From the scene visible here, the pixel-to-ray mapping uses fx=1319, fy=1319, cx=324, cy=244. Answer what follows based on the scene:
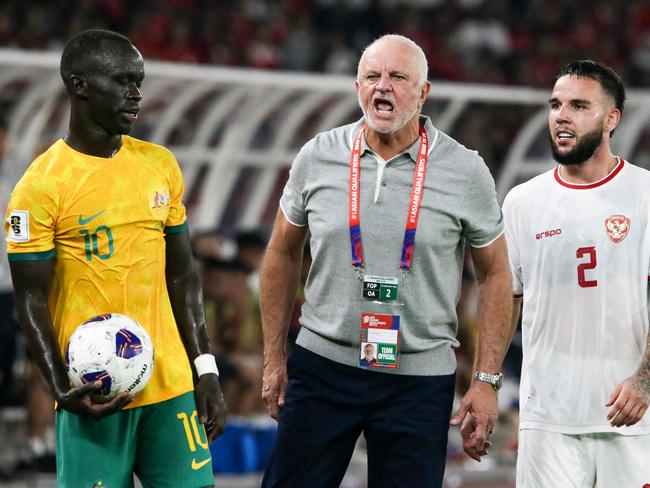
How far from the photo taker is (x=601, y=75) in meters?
5.24

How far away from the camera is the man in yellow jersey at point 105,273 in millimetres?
4367

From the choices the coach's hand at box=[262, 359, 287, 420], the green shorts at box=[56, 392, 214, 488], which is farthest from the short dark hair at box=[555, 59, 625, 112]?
the green shorts at box=[56, 392, 214, 488]

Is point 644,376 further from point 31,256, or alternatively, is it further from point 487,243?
point 31,256

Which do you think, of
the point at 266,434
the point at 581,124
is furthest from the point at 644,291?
the point at 266,434

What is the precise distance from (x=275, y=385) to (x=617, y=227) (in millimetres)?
1437

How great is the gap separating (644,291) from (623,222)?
0.90ft

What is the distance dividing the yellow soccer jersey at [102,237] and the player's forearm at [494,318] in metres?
1.09

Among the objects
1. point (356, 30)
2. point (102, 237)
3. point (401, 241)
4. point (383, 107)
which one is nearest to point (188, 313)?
point (102, 237)

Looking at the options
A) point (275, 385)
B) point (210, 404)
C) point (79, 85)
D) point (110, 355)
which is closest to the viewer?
point (110, 355)

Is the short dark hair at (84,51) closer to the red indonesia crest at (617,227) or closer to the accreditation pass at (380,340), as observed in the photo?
the accreditation pass at (380,340)

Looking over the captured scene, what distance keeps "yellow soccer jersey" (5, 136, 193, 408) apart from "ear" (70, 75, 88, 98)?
182 millimetres

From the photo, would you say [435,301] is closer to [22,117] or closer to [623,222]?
[623,222]

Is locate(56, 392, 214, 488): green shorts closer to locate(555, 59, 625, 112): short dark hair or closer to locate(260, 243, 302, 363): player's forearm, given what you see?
locate(260, 243, 302, 363): player's forearm

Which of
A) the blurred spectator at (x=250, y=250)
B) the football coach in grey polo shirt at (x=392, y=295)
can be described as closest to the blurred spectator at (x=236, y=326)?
the blurred spectator at (x=250, y=250)
